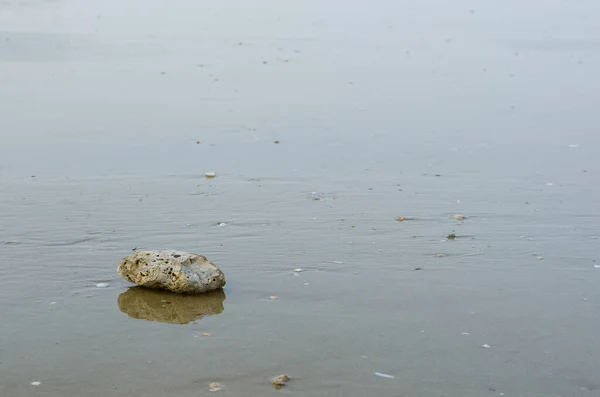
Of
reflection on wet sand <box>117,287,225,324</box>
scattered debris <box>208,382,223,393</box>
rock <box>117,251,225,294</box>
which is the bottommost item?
scattered debris <box>208,382,223,393</box>

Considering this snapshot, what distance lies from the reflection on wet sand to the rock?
5 centimetres

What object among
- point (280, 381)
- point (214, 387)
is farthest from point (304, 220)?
point (214, 387)

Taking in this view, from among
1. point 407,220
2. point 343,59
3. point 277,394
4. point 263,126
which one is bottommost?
point 277,394

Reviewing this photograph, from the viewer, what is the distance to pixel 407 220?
8.72 meters

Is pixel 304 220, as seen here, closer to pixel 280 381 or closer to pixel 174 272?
pixel 174 272

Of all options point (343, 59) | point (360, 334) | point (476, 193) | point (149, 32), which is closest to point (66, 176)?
point (476, 193)

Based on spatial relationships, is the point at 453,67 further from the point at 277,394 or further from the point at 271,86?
the point at 277,394

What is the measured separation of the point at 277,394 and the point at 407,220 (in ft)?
12.1

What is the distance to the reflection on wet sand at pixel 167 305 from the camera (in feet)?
21.1

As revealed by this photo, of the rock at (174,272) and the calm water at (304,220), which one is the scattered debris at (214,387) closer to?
the calm water at (304,220)

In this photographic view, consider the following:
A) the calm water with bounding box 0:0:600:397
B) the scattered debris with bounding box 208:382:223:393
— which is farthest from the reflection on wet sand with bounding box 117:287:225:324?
the scattered debris with bounding box 208:382:223:393

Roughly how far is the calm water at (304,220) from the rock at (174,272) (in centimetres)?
10

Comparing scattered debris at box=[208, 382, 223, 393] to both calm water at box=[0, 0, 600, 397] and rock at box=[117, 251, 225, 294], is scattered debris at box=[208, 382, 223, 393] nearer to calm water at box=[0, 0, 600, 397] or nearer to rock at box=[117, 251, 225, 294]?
calm water at box=[0, 0, 600, 397]

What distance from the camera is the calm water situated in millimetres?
5766
